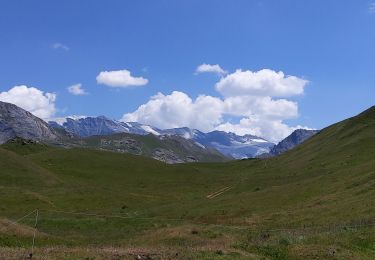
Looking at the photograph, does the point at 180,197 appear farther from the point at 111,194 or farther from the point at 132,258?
the point at 132,258

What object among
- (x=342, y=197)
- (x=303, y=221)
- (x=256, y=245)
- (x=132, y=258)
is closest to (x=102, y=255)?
(x=132, y=258)

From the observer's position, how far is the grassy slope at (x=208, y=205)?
36.3 metres

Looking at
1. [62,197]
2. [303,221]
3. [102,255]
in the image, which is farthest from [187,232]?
[62,197]

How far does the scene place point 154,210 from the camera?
88.2 m

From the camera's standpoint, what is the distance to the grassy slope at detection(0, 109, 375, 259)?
1428 inches

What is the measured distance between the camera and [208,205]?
88.5m

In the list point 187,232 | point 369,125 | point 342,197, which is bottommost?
point 187,232

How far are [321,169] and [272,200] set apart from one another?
105 feet

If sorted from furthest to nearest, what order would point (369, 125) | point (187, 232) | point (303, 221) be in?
point (369, 125), point (303, 221), point (187, 232)

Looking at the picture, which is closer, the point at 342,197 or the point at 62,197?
the point at 342,197

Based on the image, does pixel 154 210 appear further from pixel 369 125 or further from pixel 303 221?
pixel 369 125

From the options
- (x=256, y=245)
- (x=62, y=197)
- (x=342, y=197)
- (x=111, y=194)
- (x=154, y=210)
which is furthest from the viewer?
(x=111, y=194)

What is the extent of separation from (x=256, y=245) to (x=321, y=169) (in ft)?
263

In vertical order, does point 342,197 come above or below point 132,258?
above
